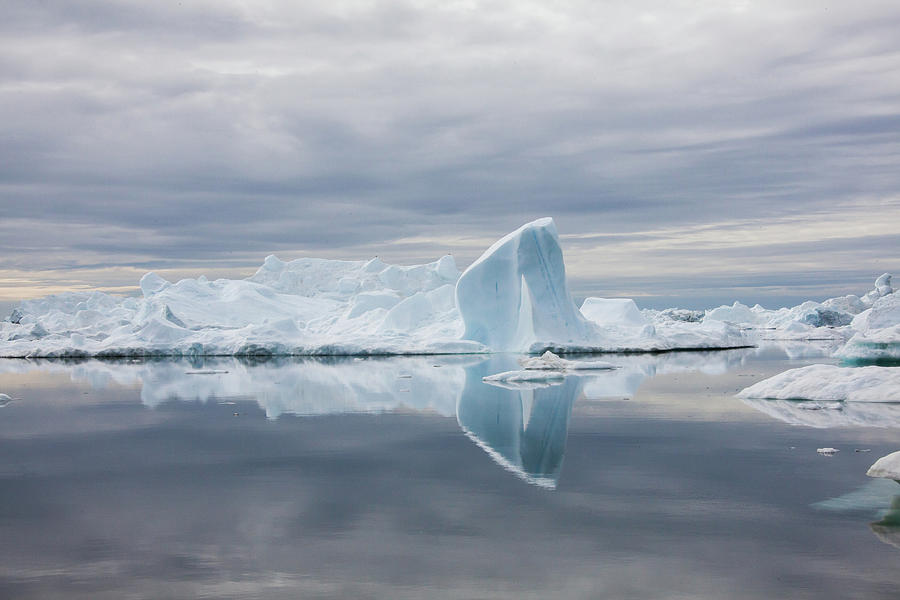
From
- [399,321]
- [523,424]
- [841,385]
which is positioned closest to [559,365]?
[841,385]

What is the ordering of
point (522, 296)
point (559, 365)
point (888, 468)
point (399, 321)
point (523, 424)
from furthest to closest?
point (399, 321)
point (522, 296)
point (559, 365)
point (523, 424)
point (888, 468)

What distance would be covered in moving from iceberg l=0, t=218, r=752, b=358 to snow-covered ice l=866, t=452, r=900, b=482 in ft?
69.1

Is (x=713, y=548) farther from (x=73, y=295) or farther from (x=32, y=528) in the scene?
(x=73, y=295)

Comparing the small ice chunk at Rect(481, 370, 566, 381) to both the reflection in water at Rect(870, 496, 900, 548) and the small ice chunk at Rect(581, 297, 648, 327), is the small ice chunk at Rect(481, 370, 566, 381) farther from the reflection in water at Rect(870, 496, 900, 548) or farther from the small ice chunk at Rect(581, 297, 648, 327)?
the small ice chunk at Rect(581, 297, 648, 327)

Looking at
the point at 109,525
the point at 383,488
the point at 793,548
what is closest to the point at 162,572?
the point at 109,525

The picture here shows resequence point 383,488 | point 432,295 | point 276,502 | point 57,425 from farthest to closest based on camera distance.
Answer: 1. point 432,295
2. point 57,425
3. point 383,488
4. point 276,502

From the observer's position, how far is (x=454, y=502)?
658 cm

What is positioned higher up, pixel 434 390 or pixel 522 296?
pixel 522 296

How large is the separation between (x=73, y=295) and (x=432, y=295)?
2835 cm

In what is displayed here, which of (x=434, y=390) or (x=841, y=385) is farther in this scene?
(x=434, y=390)

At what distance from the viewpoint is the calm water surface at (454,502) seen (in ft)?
15.5

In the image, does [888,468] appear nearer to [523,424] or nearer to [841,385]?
[523,424]

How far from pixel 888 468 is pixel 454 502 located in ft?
11.3

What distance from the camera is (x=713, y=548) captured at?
517cm
